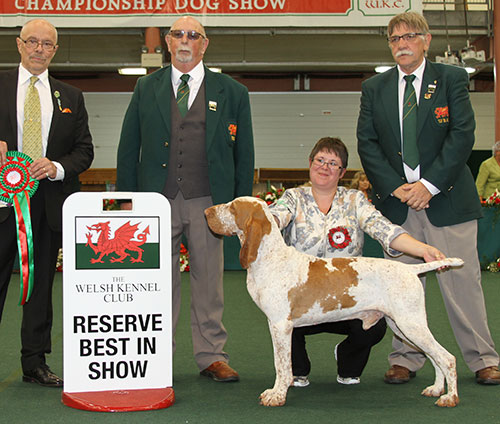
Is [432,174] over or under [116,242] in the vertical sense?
over

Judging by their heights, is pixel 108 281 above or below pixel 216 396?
above

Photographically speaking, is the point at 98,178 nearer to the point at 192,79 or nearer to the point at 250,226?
the point at 192,79

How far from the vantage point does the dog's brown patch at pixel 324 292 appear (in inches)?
114

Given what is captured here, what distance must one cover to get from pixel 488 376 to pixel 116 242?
2.05 metres

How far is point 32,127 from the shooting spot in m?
3.27

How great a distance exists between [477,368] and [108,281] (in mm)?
2001

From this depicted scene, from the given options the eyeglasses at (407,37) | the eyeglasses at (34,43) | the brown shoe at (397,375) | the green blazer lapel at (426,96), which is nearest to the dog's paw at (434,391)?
the brown shoe at (397,375)

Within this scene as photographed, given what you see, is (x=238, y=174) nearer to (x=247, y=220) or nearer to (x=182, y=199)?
(x=182, y=199)

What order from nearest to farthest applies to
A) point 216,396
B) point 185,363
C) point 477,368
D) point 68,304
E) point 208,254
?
point 68,304 < point 216,396 < point 477,368 < point 208,254 < point 185,363

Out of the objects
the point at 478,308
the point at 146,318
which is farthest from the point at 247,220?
the point at 478,308

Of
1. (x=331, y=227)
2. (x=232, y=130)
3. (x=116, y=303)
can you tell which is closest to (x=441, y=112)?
(x=331, y=227)

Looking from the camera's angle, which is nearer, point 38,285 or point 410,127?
point 38,285

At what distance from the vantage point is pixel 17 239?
3195mm

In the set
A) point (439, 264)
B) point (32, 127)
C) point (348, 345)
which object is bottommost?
point (348, 345)
